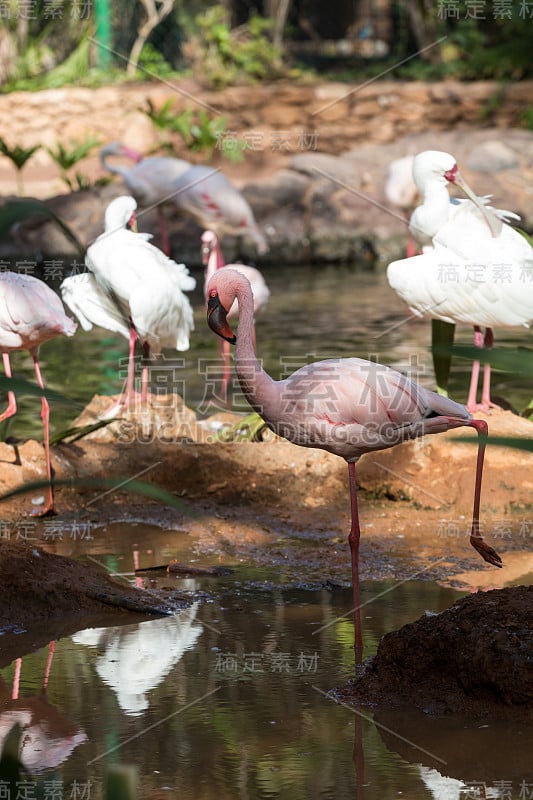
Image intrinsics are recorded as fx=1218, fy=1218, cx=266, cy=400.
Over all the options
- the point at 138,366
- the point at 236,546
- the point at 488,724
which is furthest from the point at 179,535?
the point at 138,366

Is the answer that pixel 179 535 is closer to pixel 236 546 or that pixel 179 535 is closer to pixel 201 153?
pixel 236 546

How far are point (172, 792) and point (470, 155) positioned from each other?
12.6 metres

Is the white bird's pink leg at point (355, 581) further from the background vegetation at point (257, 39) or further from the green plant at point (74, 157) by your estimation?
the background vegetation at point (257, 39)

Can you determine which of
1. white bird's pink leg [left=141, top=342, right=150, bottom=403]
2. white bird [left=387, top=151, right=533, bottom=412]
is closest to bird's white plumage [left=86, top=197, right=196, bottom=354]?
white bird's pink leg [left=141, top=342, right=150, bottom=403]

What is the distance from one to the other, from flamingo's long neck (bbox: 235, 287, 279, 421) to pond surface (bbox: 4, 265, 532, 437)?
94.2 inches

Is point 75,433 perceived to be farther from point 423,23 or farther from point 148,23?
point 423,23

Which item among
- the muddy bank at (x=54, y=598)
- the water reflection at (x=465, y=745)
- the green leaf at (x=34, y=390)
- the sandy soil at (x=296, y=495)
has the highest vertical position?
the green leaf at (x=34, y=390)

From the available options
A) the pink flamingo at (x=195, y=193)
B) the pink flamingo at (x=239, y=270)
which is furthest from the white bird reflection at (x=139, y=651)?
the pink flamingo at (x=195, y=193)

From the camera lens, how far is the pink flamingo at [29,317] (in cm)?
522

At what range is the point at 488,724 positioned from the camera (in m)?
3.00

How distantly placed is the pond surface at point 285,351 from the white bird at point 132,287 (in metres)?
0.54

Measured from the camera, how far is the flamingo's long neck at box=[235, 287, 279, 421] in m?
3.60

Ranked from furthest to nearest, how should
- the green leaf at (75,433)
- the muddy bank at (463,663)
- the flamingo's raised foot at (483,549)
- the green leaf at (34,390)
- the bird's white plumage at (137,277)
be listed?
the bird's white plumage at (137,277) → the green leaf at (75,433) → the flamingo's raised foot at (483,549) → the muddy bank at (463,663) → the green leaf at (34,390)

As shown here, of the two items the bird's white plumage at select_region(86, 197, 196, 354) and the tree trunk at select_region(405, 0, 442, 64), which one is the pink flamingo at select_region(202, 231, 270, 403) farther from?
the tree trunk at select_region(405, 0, 442, 64)
